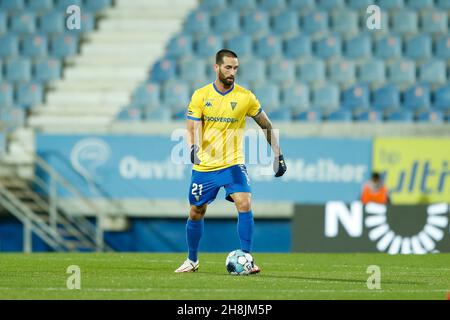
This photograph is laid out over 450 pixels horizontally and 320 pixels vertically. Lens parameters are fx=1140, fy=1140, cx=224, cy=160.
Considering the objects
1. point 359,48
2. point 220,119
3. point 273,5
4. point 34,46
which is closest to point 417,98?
point 359,48

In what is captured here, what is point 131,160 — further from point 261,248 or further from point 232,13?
point 232,13

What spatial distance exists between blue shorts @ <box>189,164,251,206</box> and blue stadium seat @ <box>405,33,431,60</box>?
1140cm

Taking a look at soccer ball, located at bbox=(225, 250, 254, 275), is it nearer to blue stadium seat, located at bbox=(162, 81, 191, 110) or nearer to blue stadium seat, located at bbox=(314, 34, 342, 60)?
blue stadium seat, located at bbox=(162, 81, 191, 110)

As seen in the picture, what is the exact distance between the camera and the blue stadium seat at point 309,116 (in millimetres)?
20281

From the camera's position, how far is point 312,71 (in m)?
21.3

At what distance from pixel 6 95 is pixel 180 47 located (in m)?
3.47

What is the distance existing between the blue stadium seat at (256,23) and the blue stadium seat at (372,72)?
6.99 feet

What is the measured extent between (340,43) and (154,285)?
13165mm

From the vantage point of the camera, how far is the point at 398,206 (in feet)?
55.1

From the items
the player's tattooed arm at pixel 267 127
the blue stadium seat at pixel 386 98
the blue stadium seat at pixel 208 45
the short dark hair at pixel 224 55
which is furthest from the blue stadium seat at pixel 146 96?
the short dark hair at pixel 224 55

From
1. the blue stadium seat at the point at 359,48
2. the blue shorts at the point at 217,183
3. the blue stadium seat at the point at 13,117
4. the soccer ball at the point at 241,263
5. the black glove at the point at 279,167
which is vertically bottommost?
the soccer ball at the point at 241,263

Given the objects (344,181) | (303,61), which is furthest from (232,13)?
(344,181)

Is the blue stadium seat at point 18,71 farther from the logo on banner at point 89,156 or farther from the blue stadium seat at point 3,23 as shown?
the logo on banner at point 89,156

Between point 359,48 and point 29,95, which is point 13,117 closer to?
point 29,95
